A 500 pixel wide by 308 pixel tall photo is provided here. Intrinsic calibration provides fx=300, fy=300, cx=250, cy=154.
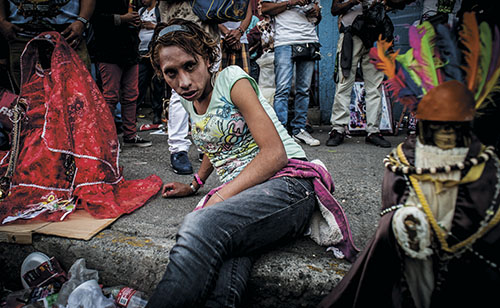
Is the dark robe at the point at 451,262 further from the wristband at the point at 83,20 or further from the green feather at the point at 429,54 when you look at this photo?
the wristband at the point at 83,20

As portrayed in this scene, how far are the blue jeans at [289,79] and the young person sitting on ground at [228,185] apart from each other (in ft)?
6.83

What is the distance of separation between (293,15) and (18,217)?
3.22 meters

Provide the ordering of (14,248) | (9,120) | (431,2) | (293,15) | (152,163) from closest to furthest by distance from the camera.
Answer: (14,248)
(9,120)
(152,163)
(293,15)
(431,2)

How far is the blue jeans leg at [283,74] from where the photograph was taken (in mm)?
3545

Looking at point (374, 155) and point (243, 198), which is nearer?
point (243, 198)

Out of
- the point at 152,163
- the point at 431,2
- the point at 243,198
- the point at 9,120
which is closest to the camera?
the point at 243,198

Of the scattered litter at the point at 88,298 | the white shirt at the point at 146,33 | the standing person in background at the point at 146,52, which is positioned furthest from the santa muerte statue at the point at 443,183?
the white shirt at the point at 146,33

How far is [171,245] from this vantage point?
4.89ft

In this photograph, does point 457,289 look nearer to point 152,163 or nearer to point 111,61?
point 152,163

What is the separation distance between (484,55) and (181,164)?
238 cm

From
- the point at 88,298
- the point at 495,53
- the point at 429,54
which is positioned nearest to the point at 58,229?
the point at 88,298

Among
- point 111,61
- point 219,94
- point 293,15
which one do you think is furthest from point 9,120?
point 293,15

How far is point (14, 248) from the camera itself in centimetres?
164

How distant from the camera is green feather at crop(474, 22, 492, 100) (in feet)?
2.20
